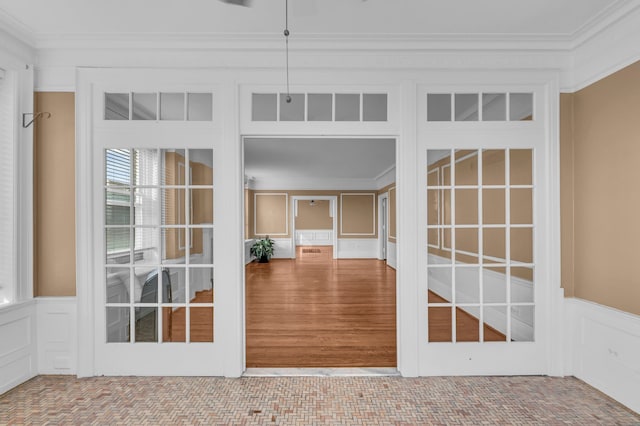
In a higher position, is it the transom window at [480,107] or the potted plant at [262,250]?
the transom window at [480,107]

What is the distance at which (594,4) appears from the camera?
7.19ft

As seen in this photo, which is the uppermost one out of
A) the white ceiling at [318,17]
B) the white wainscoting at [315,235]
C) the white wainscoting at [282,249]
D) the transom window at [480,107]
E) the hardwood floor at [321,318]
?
the white ceiling at [318,17]

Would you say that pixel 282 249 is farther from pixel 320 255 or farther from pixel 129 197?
pixel 129 197

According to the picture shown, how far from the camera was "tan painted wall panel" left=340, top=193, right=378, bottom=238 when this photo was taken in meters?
10.9

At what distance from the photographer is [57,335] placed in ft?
8.63

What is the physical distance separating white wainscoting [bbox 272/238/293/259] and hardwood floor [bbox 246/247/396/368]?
2.62 m

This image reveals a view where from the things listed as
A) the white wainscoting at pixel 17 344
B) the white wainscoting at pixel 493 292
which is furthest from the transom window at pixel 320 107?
the white wainscoting at pixel 17 344

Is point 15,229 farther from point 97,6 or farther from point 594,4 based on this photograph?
point 594,4

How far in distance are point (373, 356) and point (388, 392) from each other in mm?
655

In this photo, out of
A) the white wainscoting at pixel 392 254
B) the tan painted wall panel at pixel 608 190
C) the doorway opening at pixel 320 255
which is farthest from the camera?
the white wainscoting at pixel 392 254

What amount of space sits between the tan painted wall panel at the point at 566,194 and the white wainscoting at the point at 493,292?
285mm

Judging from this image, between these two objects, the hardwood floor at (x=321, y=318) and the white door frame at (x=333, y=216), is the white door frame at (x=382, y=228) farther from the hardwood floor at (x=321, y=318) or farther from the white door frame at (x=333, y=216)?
the hardwood floor at (x=321, y=318)

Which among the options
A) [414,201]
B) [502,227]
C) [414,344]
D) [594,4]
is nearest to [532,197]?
[502,227]

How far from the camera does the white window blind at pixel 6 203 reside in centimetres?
250
